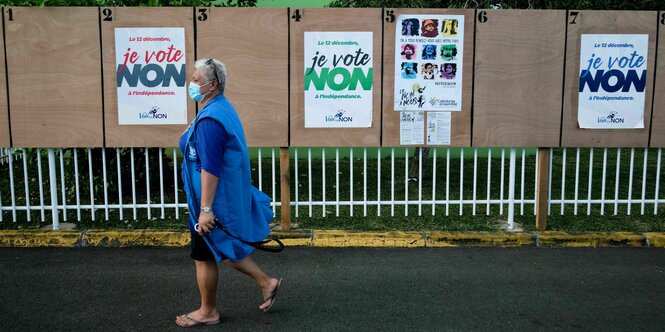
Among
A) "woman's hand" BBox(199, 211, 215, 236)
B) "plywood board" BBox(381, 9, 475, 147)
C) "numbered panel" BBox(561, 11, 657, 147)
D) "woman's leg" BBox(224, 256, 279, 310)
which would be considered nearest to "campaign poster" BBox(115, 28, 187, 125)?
"plywood board" BBox(381, 9, 475, 147)

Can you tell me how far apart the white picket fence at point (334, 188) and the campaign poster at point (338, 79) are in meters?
0.54

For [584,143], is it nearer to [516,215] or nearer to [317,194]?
[516,215]

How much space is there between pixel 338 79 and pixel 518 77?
198 cm

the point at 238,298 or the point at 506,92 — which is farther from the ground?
the point at 506,92

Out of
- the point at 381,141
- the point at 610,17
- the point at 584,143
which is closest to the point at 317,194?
the point at 381,141

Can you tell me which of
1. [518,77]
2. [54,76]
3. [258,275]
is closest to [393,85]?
[518,77]

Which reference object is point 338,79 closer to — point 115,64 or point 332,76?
point 332,76

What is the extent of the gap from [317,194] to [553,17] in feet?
13.3

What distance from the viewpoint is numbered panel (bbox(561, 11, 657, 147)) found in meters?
6.70

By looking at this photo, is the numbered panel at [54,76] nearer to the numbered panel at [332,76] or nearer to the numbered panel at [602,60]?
the numbered panel at [332,76]

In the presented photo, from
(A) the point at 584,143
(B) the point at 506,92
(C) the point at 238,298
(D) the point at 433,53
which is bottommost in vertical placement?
(C) the point at 238,298

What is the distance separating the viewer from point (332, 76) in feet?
21.8

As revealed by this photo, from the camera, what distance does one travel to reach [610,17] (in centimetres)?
671

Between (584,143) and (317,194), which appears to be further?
(317,194)
